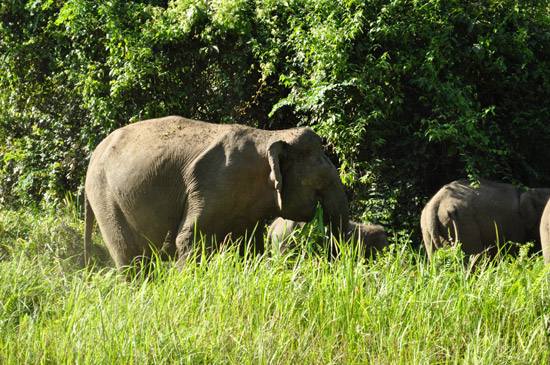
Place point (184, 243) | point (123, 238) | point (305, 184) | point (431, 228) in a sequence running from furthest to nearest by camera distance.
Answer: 1. point (431, 228)
2. point (123, 238)
3. point (305, 184)
4. point (184, 243)

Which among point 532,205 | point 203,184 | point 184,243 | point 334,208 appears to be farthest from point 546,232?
point 184,243

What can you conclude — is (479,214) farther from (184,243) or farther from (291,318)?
(291,318)

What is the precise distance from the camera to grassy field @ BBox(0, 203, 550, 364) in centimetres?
561

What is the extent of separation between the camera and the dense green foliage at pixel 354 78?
10.2 m

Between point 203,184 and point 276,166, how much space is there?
0.62 meters

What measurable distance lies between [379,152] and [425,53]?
3.86ft

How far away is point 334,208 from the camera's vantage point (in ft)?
26.5

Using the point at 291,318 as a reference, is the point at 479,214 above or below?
below

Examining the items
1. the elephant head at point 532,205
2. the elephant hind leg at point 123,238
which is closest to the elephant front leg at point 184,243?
the elephant hind leg at point 123,238

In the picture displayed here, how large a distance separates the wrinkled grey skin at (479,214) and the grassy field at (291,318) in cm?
300

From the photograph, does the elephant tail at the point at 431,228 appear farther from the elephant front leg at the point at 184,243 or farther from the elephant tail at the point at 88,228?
the elephant tail at the point at 88,228

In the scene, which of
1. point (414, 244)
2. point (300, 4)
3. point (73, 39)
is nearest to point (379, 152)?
point (414, 244)

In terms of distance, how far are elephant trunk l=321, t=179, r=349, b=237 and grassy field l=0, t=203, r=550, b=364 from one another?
1.14 meters

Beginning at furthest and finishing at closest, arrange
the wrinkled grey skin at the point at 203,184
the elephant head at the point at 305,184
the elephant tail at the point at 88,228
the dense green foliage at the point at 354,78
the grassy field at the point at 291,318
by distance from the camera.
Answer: the dense green foliage at the point at 354,78, the elephant tail at the point at 88,228, the elephant head at the point at 305,184, the wrinkled grey skin at the point at 203,184, the grassy field at the point at 291,318
